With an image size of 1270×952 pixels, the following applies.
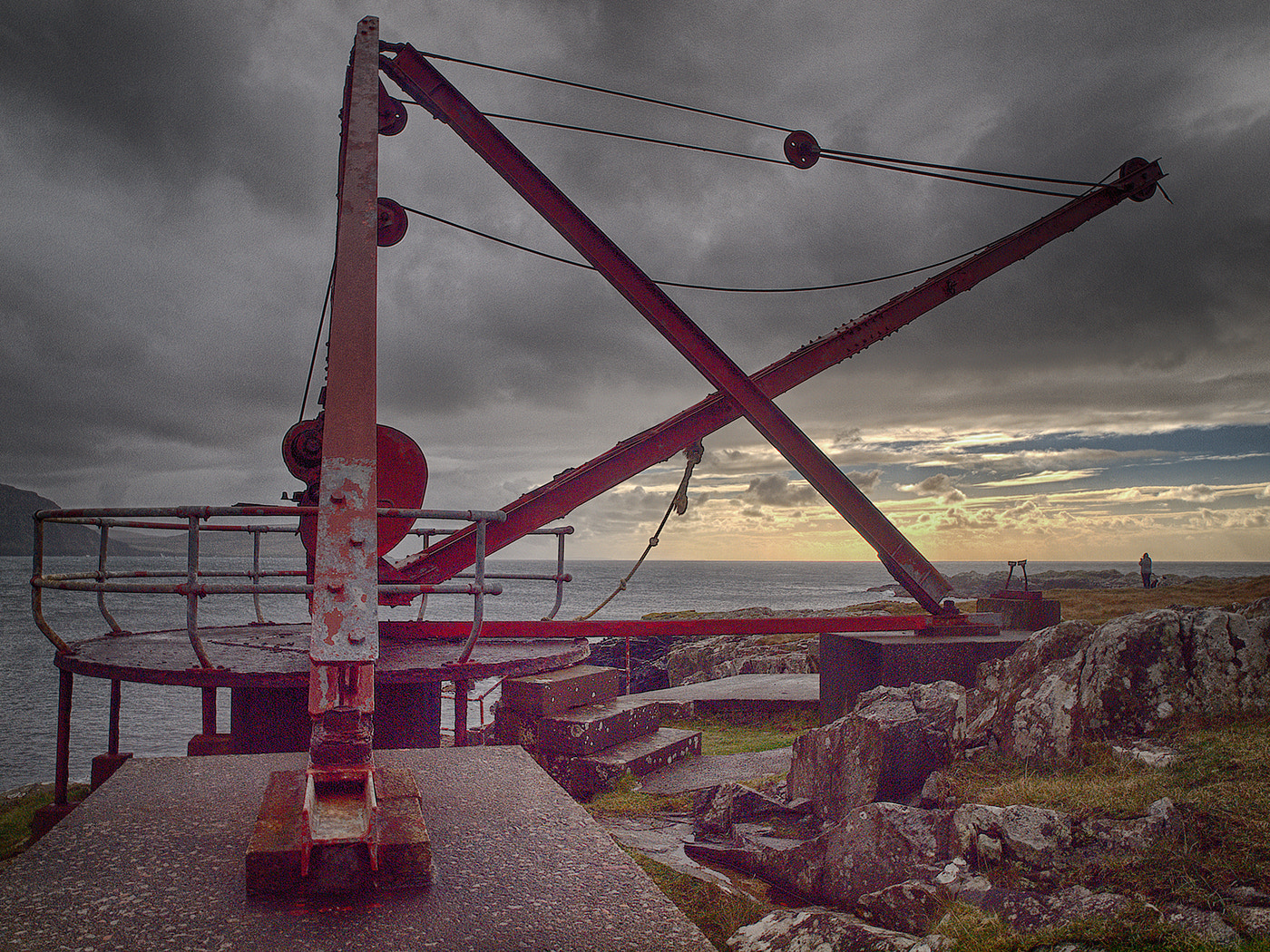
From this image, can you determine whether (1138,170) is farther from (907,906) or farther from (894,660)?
(907,906)

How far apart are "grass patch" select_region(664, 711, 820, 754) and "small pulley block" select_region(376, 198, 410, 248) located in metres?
5.84

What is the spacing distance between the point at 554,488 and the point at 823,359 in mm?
3095

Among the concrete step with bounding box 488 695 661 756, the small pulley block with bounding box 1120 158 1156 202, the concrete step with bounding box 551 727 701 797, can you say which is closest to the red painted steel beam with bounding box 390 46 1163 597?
the small pulley block with bounding box 1120 158 1156 202

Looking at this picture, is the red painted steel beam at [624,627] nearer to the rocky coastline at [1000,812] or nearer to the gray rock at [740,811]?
the rocky coastline at [1000,812]

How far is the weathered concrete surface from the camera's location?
6.27 feet

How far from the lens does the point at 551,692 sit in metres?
6.86

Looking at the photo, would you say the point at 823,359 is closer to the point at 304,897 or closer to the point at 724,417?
the point at 724,417

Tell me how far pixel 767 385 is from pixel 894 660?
2.86 meters

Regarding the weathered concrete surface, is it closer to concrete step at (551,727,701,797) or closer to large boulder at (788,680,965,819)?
large boulder at (788,680,965,819)

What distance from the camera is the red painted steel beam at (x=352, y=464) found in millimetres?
2633

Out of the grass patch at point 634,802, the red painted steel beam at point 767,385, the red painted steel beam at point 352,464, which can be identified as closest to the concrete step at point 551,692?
the grass patch at point 634,802

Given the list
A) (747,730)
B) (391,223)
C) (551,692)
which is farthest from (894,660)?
(391,223)

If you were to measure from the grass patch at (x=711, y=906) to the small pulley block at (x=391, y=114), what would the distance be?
5.50 meters

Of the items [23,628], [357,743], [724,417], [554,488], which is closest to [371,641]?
[357,743]
